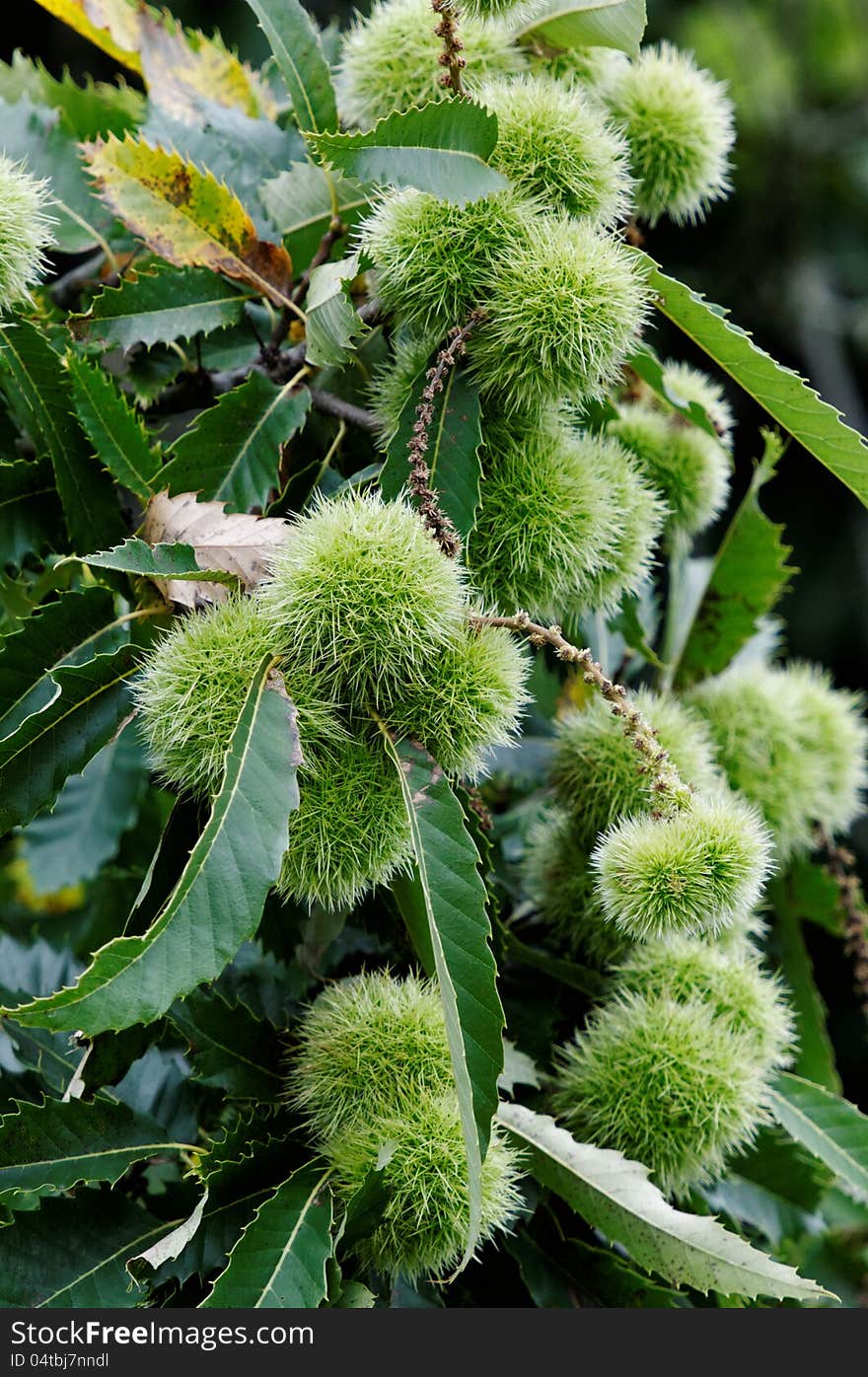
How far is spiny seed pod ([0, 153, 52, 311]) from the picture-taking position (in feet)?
3.32

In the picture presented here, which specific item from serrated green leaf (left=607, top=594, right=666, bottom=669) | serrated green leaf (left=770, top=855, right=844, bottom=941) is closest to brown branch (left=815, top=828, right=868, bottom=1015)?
serrated green leaf (left=770, top=855, right=844, bottom=941)

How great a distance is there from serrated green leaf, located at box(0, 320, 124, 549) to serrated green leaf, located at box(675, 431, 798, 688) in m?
0.72

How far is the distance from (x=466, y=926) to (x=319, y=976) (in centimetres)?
30

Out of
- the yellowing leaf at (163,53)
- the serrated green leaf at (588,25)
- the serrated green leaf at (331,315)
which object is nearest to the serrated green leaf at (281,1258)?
the serrated green leaf at (331,315)

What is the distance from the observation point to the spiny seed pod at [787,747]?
1449mm

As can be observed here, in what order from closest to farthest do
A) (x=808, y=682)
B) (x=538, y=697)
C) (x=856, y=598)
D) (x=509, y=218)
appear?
(x=509, y=218) → (x=538, y=697) → (x=808, y=682) → (x=856, y=598)

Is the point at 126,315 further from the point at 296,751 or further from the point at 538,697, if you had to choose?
the point at 538,697

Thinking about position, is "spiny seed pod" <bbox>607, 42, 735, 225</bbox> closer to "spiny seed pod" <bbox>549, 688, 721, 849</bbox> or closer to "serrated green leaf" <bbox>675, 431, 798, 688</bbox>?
"serrated green leaf" <bbox>675, 431, 798, 688</bbox>

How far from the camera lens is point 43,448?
1.19 meters

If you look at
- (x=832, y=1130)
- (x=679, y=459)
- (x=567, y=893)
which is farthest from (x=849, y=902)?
(x=679, y=459)

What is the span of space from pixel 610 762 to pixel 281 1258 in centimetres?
54

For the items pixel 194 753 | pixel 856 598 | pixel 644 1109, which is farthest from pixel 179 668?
pixel 856 598

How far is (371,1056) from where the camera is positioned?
100cm

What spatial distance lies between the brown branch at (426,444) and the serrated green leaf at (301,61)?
0.98 ft
